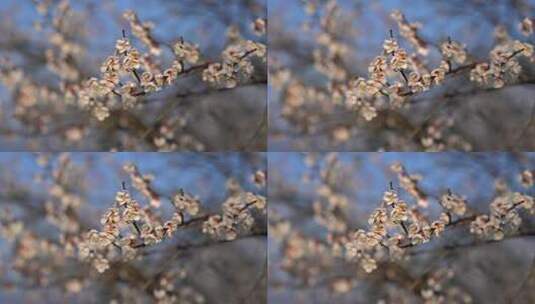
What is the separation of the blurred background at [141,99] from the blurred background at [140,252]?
0.19ft

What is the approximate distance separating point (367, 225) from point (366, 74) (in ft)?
1.78

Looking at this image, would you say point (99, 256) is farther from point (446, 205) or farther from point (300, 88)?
point (446, 205)

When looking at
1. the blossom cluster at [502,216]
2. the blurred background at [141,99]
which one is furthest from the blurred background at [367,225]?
the blurred background at [141,99]

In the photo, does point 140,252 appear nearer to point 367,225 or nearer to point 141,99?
point 141,99

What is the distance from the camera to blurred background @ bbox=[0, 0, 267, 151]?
10.6ft

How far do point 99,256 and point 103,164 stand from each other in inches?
12.8

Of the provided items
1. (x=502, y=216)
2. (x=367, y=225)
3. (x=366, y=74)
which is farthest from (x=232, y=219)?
(x=502, y=216)

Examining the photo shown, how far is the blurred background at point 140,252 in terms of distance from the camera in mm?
3236

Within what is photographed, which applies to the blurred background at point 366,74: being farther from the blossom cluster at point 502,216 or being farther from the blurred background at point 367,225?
the blossom cluster at point 502,216

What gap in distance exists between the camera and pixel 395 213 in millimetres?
3289

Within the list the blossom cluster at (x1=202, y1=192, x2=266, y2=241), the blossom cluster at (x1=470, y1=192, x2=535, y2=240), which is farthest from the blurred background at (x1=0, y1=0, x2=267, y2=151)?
the blossom cluster at (x1=470, y1=192, x2=535, y2=240)

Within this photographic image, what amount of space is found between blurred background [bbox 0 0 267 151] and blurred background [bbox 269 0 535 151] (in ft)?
0.30

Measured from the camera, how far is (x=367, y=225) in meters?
3.31

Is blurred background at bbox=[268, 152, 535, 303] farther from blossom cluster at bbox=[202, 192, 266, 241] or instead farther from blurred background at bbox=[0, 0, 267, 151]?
blurred background at bbox=[0, 0, 267, 151]
